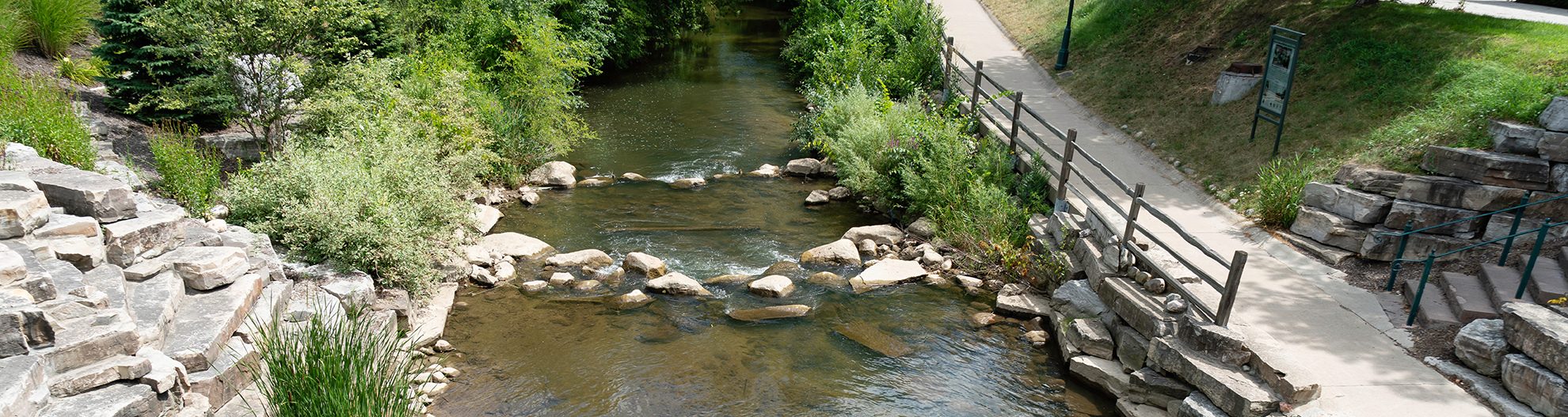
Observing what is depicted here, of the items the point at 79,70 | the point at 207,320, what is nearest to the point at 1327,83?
the point at 207,320

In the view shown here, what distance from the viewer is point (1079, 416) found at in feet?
29.5

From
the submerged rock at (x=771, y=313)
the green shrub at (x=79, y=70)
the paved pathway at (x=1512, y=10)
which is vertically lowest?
the submerged rock at (x=771, y=313)

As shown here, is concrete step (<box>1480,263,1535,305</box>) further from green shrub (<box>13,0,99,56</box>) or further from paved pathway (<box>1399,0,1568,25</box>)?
green shrub (<box>13,0,99,56</box>)

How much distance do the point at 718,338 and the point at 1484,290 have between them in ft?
25.6

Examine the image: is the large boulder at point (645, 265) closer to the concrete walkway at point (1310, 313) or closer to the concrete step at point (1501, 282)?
the concrete walkway at point (1310, 313)

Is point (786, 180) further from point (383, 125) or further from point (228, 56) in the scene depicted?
point (228, 56)

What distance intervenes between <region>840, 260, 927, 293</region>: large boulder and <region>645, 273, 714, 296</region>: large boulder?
1.97 m

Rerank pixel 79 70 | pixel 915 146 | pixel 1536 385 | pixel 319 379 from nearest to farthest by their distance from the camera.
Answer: pixel 319 379, pixel 1536 385, pixel 79 70, pixel 915 146

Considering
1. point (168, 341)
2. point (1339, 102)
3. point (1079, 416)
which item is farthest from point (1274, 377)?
point (168, 341)

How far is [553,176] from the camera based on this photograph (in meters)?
15.8

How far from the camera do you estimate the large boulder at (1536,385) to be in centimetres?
720

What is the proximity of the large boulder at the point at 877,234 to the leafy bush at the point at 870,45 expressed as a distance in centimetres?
436

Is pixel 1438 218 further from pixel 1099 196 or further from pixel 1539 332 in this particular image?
pixel 1099 196

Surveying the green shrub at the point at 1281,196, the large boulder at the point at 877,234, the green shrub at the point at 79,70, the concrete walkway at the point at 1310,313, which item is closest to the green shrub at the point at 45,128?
the green shrub at the point at 79,70
